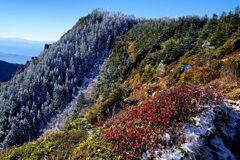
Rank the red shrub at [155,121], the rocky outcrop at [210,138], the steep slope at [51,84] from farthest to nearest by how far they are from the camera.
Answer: the steep slope at [51,84], the red shrub at [155,121], the rocky outcrop at [210,138]

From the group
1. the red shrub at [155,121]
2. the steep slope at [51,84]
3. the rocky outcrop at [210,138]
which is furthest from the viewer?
the steep slope at [51,84]

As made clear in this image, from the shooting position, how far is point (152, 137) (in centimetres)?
629

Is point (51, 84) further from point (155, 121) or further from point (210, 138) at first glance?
point (210, 138)

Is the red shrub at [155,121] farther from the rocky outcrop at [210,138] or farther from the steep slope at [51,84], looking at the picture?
the steep slope at [51,84]

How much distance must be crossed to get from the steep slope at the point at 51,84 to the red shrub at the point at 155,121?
3003 inches

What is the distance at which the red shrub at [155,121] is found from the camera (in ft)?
20.4

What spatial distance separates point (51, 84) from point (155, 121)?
333 feet

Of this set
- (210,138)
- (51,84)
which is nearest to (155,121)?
(210,138)

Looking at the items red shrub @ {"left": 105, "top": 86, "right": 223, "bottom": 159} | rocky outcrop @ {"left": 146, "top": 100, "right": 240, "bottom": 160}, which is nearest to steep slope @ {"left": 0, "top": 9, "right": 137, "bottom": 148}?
red shrub @ {"left": 105, "top": 86, "right": 223, "bottom": 159}

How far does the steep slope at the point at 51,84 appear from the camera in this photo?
77.1 meters

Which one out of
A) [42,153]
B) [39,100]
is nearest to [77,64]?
[39,100]

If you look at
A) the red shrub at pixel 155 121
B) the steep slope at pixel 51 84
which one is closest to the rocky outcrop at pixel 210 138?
the red shrub at pixel 155 121

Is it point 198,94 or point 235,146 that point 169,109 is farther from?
point 235,146

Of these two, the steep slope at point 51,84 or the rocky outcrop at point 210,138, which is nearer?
the rocky outcrop at point 210,138
